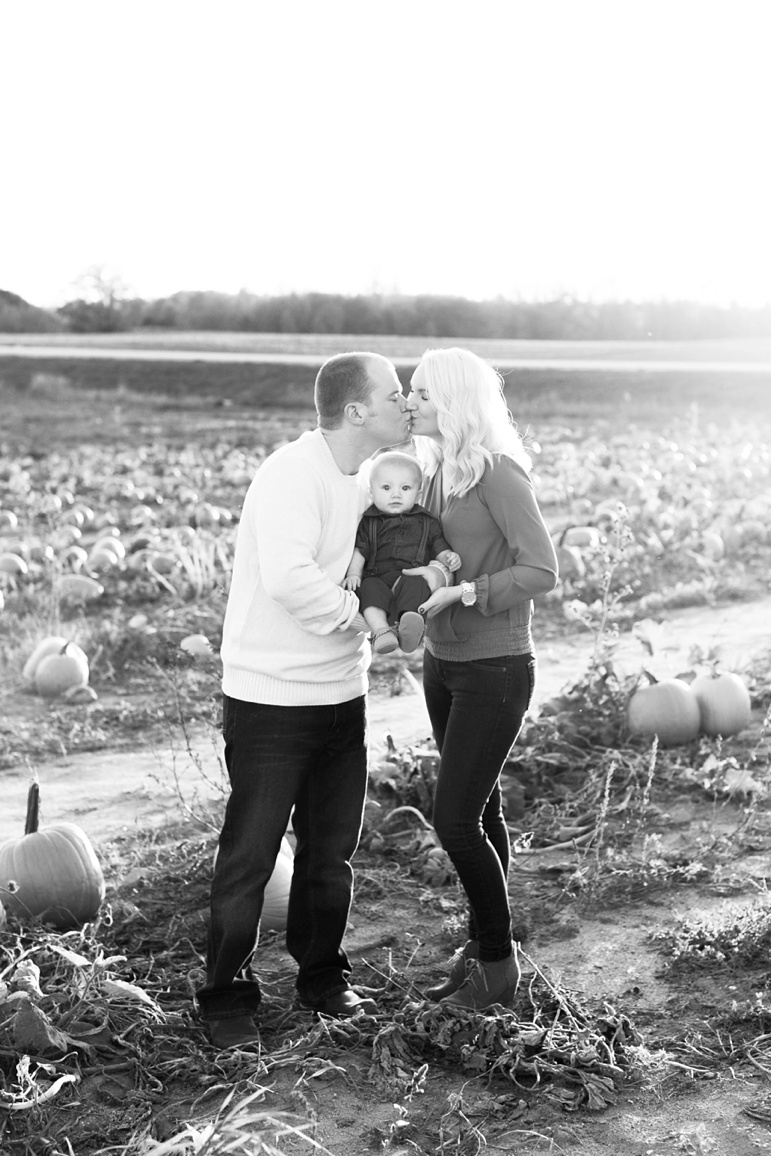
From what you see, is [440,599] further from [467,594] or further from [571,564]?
[571,564]

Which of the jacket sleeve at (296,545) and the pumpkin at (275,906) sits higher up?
the jacket sleeve at (296,545)

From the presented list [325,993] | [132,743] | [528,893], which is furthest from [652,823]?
[132,743]

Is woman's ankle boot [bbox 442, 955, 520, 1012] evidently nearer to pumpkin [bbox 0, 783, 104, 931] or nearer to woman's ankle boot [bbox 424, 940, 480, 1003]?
woman's ankle boot [bbox 424, 940, 480, 1003]

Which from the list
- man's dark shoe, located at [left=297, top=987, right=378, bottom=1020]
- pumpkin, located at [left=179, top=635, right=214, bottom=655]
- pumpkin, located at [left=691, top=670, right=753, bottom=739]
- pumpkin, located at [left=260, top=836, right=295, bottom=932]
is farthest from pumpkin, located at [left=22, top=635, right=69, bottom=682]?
man's dark shoe, located at [left=297, top=987, right=378, bottom=1020]

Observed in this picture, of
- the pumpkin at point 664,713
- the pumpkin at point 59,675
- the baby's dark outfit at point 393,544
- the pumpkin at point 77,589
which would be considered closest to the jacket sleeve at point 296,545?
the baby's dark outfit at point 393,544

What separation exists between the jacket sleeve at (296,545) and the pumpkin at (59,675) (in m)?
4.37

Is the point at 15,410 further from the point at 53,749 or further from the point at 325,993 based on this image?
the point at 325,993

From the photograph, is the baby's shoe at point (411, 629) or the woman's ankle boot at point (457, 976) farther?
the woman's ankle boot at point (457, 976)

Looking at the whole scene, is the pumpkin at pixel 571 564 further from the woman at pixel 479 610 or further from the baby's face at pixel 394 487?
the baby's face at pixel 394 487

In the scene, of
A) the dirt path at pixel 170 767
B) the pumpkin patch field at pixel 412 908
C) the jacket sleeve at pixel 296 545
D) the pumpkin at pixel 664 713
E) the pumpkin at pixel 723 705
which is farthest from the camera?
the pumpkin at pixel 723 705

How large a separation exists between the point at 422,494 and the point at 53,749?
140 inches

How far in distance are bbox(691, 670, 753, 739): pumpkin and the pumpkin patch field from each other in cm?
1

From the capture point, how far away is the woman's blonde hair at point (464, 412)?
3.73 metres

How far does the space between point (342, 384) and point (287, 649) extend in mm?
750
